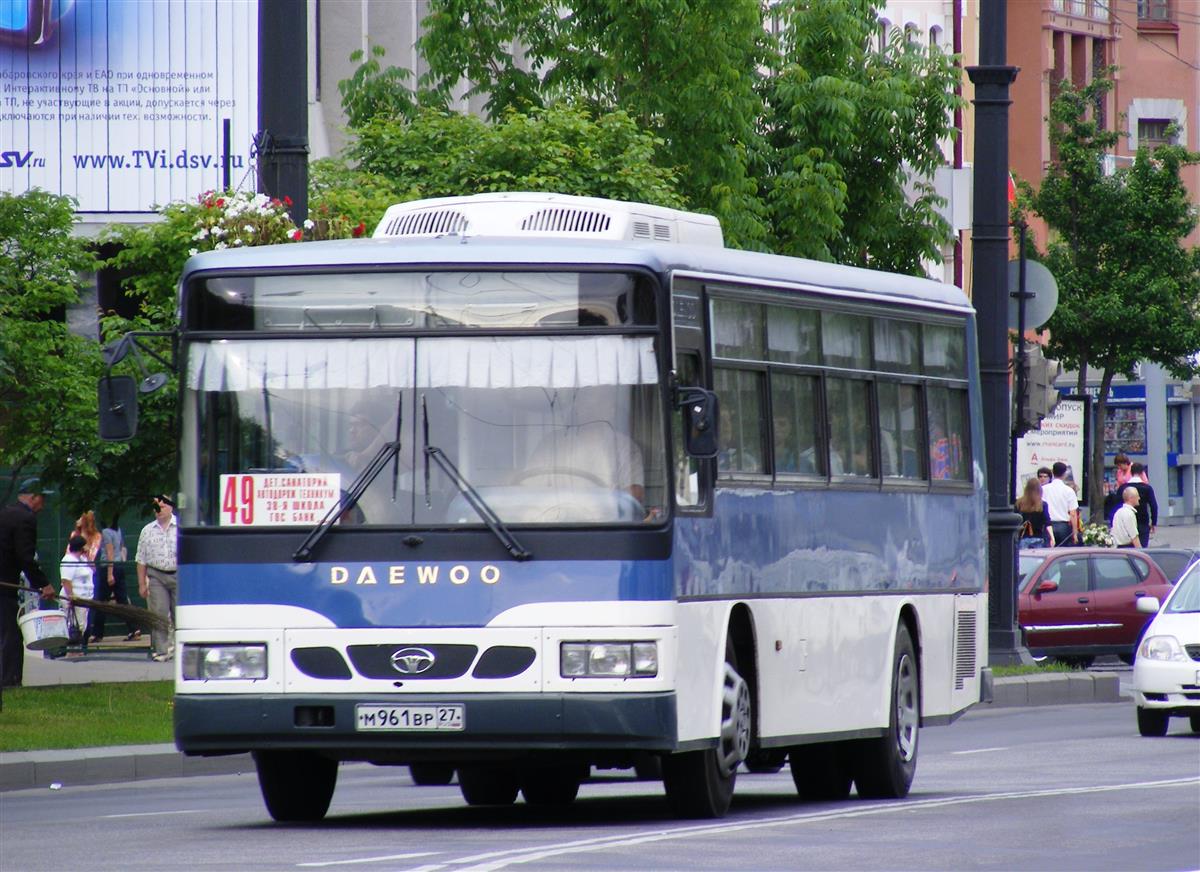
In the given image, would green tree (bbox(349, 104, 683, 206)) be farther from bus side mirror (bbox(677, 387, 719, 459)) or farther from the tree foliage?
bus side mirror (bbox(677, 387, 719, 459))

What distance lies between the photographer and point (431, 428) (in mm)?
13062

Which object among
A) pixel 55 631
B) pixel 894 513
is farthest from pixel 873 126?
pixel 894 513

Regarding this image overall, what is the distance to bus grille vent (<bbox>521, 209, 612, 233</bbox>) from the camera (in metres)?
14.5

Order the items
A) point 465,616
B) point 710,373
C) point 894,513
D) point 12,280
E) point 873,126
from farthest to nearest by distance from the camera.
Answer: point 873,126 → point 12,280 → point 894,513 → point 710,373 → point 465,616

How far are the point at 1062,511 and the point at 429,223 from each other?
26.9 meters

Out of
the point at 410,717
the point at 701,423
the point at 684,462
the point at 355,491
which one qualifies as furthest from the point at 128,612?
the point at 701,423

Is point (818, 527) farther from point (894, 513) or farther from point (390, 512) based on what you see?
point (390, 512)

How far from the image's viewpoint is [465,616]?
12.9 metres

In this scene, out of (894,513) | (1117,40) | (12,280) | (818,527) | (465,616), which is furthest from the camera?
(1117,40)

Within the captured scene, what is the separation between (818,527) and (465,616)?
108 inches

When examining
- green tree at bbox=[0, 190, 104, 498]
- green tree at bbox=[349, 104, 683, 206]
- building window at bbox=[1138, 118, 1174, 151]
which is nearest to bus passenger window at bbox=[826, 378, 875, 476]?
green tree at bbox=[0, 190, 104, 498]

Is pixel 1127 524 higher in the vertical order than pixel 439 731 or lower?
higher

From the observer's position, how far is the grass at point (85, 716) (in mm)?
20438

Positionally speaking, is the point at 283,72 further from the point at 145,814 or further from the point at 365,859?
the point at 365,859
